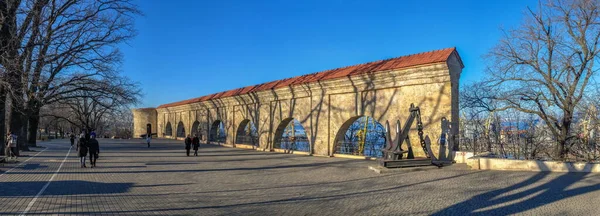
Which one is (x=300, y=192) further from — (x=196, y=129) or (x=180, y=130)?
(x=180, y=130)

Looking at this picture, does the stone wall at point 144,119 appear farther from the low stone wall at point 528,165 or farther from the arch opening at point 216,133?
the low stone wall at point 528,165

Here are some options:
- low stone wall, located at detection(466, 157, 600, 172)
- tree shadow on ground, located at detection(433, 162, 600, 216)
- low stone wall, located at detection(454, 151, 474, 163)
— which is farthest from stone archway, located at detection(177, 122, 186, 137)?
tree shadow on ground, located at detection(433, 162, 600, 216)

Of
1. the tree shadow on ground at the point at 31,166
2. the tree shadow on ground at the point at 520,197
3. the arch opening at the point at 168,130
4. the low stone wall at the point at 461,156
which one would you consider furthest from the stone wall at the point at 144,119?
the tree shadow on ground at the point at 520,197

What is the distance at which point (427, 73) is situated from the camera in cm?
1405

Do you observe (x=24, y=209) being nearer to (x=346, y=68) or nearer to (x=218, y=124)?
(x=346, y=68)

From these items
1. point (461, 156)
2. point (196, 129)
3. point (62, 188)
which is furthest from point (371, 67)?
point (196, 129)

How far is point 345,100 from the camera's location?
699 inches

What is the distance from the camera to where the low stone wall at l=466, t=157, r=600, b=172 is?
36.7 ft

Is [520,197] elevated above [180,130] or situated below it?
below

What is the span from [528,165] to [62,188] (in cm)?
1281

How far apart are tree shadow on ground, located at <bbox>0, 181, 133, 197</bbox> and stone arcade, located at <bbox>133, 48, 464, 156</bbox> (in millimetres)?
9894

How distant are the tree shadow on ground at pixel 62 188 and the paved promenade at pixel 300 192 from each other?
0.07 ft

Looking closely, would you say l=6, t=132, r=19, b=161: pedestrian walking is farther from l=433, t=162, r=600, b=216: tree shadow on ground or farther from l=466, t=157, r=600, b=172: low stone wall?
l=466, t=157, r=600, b=172: low stone wall

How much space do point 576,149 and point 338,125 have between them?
29.6 ft
